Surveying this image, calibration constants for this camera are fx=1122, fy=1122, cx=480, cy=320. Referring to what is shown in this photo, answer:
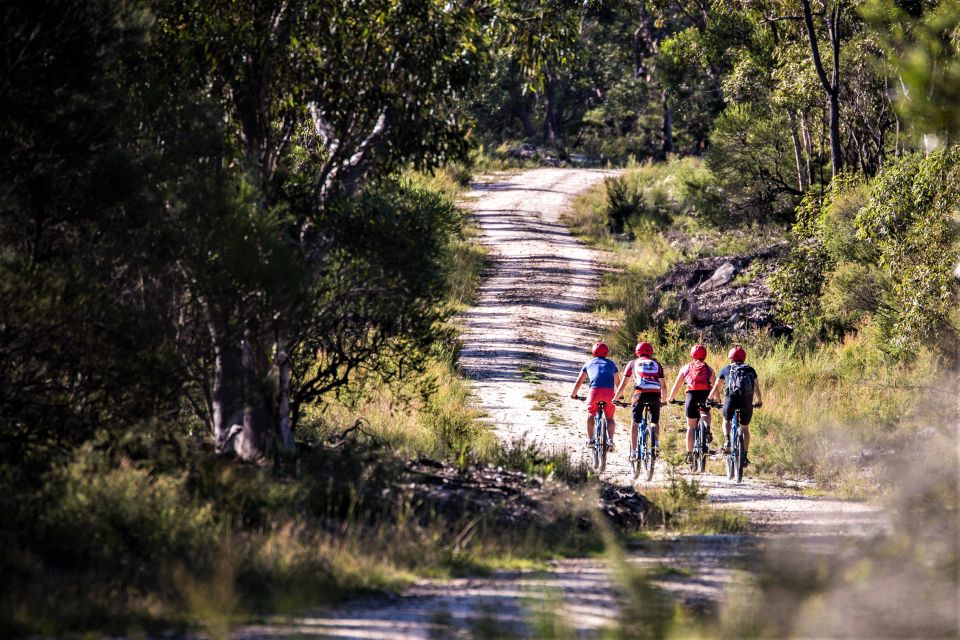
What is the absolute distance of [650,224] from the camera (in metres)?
37.0

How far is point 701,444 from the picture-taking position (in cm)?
1430

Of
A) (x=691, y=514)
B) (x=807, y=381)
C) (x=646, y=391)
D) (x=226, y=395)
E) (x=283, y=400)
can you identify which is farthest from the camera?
(x=807, y=381)

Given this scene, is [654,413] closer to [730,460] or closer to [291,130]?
[730,460]

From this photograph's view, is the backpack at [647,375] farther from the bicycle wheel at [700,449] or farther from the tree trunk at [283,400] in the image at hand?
the tree trunk at [283,400]

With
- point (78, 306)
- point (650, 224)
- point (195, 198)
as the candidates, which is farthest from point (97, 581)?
point (650, 224)

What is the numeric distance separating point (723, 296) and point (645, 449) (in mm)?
11528

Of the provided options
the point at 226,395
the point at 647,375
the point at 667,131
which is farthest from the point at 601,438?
the point at 667,131

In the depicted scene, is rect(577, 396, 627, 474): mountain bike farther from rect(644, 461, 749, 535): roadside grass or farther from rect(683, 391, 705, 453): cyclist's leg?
rect(644, 461, 749, 535): roadside grass

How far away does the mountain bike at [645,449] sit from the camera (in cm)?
1362

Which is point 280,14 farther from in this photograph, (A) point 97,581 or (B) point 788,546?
(B) point 788,546

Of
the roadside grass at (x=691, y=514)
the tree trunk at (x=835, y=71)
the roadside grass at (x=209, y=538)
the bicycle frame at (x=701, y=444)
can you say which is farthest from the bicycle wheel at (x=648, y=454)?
the tree trunk at (x=835, y=71)

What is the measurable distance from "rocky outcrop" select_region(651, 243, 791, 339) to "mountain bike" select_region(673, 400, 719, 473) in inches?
346

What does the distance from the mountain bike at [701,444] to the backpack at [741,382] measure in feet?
2.44

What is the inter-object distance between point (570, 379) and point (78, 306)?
1412 cm
